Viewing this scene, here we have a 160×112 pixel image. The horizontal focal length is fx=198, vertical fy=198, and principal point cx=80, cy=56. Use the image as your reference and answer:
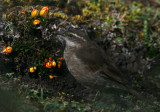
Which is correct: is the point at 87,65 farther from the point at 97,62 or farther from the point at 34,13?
the point at 34,13

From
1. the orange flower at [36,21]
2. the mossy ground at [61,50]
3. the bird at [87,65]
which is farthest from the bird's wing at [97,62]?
the orange flower at [36,21]

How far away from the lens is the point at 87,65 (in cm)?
428

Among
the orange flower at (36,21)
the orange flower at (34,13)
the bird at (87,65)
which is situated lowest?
the bird at (87,65)

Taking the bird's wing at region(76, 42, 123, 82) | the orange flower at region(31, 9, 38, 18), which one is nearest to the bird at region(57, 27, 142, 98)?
the bird's wing at region(76, 42, 123, 82)

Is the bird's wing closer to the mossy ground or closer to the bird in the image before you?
the bird

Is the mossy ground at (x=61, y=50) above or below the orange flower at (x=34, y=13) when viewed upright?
below

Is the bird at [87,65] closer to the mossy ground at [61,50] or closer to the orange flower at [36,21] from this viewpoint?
the mossy ground at [61,50]

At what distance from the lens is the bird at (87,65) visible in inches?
168

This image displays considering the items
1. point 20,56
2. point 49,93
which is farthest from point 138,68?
point 20,56

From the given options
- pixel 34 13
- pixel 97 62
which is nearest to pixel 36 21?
pixel 34 13

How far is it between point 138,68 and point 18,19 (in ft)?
10.8

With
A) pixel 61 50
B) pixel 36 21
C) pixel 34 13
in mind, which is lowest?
pixel 61 50

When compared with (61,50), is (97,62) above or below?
below

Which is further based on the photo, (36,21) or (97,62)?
(97,62)
